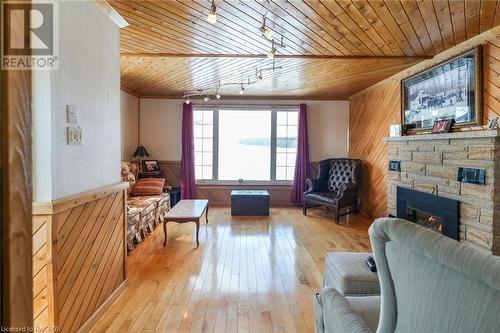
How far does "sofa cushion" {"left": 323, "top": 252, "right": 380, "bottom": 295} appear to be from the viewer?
1991 mm

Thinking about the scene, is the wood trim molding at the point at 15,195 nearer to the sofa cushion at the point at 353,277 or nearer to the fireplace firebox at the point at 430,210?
the sofa cushion at the point at 353,277

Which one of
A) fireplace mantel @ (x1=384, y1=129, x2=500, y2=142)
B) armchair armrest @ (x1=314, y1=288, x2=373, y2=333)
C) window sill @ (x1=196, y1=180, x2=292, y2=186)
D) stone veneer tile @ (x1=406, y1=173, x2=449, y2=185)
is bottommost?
armchair armrest @ (x1=314, y1=288, x2=373, y2=333)

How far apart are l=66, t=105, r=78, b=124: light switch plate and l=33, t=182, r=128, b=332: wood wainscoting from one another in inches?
19.8

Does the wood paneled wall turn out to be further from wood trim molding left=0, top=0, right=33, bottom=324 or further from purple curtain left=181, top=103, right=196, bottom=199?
wood trim molding left=0, top=0, right=33, bottom=324

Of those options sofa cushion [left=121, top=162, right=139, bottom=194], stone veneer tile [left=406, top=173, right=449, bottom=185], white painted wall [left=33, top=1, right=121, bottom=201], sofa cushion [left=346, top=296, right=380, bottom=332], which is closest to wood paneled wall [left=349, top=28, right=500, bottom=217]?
stone veneer tile [left=406, top=173, right=449, bottom=185]

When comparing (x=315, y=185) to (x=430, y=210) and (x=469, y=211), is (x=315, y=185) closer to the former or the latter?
(x=430, y=210)

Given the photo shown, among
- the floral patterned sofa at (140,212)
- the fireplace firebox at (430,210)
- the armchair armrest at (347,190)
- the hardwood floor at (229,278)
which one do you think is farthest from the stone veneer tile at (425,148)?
the floral patterned sofa at (140,212)

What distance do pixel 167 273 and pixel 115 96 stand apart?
186 centimetres

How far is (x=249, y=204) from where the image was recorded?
5762mm

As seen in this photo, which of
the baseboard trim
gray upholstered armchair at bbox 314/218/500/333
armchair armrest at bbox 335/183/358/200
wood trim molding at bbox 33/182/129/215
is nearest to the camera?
gray upholstered armchair at bbox 314/218/500/333

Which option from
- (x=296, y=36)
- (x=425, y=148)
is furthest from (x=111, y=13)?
(x=425, y=148)

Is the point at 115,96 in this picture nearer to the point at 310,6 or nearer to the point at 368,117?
the point at 310,6

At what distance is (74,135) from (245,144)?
16.6 feet

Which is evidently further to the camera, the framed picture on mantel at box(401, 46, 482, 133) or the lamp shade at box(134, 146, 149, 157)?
the lamp shade at box(134, 146, 149, 157)
